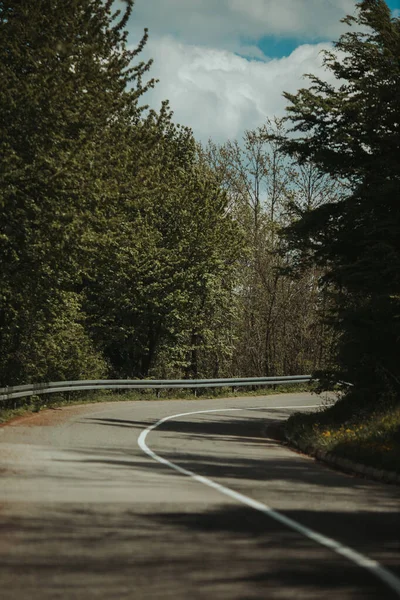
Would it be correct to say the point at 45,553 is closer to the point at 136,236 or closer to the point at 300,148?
the point at 300,148

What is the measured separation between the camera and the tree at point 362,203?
813 inches

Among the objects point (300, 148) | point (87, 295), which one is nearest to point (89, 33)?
point (300, 148)

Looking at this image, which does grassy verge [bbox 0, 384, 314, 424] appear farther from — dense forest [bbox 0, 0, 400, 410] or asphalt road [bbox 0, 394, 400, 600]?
asphalt road [bbox 0, 394, 400, 600]

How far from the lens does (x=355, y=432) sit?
1755 cm

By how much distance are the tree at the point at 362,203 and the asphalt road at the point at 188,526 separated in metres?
4.71

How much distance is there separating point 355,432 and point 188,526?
9.83 meters

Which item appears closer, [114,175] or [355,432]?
[355,432]

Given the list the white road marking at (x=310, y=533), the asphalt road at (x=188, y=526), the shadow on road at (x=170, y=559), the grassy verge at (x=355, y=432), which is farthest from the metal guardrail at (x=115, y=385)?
the shadow on road at (x=170, y=559)

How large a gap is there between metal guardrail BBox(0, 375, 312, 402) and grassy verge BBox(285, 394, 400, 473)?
4428mm

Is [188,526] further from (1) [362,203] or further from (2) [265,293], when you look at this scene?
(2) [265,293]

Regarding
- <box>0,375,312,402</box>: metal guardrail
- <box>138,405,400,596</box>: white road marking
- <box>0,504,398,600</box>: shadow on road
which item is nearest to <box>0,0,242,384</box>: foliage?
<box>0,375,312,402</box>: metal guardrail

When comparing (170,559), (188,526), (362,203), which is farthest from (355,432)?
(170,559)

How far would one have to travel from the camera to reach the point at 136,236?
2881 cm

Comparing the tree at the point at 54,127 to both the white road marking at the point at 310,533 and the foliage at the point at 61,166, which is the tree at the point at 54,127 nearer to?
the foliage at the point at 61,166
